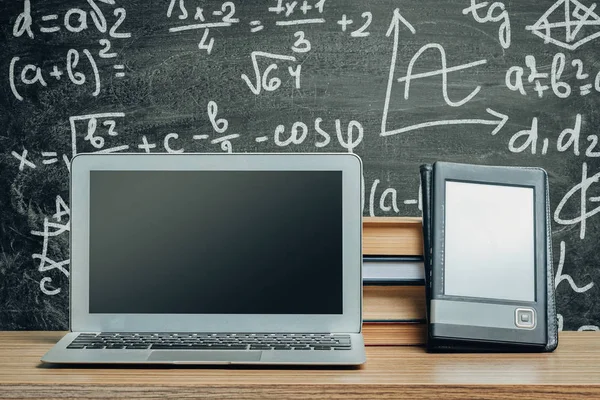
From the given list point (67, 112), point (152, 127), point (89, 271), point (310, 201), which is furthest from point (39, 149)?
point (310, 201)

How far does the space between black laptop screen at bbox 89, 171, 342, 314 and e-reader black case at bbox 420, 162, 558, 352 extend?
0.15 metres

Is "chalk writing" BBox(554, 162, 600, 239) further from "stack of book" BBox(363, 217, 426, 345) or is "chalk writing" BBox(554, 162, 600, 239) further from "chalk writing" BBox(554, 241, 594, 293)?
"stack of book" BBox(363, 217, 426, 345)

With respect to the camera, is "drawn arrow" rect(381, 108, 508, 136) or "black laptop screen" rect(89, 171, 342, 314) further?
"drawn arrow" rect(381, 108, 508, 136)

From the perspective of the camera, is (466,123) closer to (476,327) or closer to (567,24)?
(567,24)

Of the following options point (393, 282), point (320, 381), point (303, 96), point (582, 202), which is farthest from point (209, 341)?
point (582, 202)

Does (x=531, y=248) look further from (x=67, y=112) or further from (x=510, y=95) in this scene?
(x=67, y=112)

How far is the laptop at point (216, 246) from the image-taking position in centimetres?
109

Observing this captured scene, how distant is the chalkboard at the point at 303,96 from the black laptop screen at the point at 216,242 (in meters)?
0.31

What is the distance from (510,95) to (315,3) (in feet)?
1.48

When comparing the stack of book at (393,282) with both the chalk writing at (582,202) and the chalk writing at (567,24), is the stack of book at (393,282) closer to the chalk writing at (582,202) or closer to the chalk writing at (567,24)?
the chalk writing at (582,202)

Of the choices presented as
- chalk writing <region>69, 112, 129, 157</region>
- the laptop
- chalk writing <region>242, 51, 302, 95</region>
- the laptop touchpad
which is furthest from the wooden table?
chalk writing <region>242, 51, 302, 95</region>

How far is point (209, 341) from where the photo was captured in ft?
3.42

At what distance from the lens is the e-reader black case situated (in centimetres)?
106

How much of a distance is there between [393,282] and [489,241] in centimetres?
18
